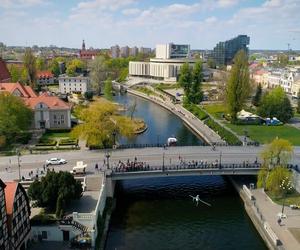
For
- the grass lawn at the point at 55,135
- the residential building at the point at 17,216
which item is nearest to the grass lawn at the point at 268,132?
the grass lawn at the point at 55,135

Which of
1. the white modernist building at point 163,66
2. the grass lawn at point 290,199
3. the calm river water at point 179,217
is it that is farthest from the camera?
the white modernist building at point 163,66

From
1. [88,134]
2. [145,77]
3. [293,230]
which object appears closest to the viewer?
[293,230]

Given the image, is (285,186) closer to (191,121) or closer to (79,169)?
(79,169)

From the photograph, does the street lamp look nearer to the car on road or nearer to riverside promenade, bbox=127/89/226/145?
riverside promenade, bbox=127/89/226/145

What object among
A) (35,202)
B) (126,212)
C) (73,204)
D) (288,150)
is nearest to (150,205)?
(126,212)

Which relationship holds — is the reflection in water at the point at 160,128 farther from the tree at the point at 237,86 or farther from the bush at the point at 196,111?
the tree at the point at 237,86

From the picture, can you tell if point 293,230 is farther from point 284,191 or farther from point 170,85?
point 170,85
